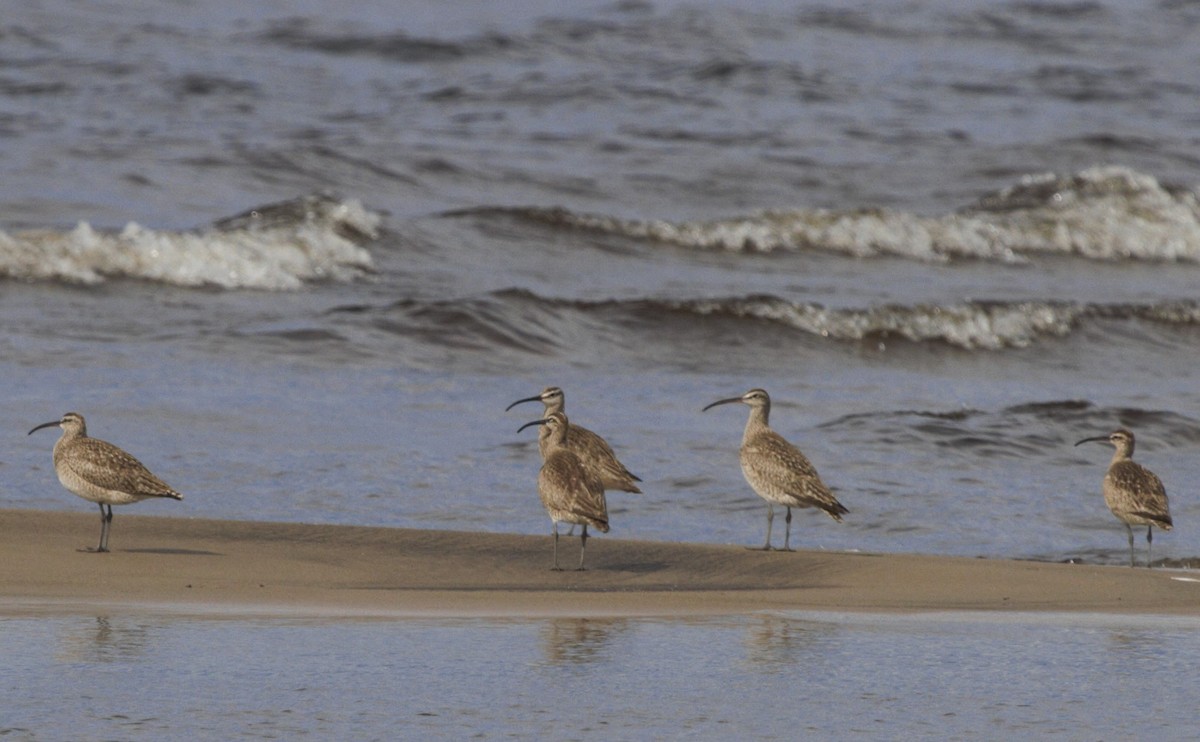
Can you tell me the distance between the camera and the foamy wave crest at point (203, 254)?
16969 mm

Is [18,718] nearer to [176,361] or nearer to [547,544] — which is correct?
[547,544]

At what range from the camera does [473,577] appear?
829 centimetres

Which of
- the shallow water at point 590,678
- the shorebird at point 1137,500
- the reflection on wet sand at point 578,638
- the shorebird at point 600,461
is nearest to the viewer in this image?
the shallow water at point 590,678

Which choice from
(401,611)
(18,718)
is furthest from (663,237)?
(18,718)

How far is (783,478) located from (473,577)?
212cm

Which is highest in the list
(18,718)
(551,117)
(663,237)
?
(551,117)

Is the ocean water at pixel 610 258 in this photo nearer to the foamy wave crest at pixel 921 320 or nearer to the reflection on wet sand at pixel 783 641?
the foamy wave crest at pixel 921 320

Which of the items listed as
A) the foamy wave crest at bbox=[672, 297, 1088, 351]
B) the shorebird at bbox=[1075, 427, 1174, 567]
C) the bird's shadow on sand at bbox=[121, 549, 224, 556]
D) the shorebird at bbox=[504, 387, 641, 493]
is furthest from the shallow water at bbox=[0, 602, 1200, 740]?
the foamy wave crest at bbox=[672, 297, 1088, 351]

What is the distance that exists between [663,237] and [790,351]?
4707 millimetres

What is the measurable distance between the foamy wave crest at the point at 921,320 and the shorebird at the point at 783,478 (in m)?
7.03

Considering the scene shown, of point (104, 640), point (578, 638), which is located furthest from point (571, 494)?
point (104, 640)

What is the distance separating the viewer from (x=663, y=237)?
2098 centimetres

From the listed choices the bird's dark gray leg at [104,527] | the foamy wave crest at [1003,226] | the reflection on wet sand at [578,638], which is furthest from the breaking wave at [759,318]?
the reflection on wet sand at [578,638]

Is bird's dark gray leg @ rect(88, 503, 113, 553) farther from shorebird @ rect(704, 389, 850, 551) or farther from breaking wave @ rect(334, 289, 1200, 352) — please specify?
breaking wave @ rect(334, 289, 1200, 352)
